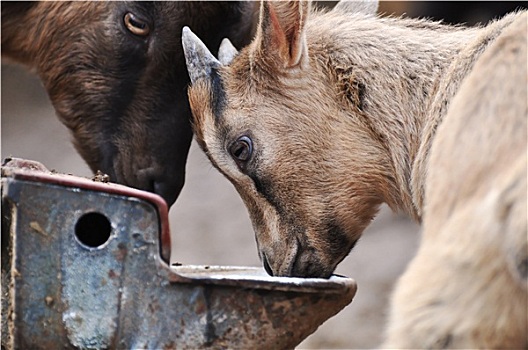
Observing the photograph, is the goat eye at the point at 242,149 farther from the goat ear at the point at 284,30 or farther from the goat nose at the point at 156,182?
the goat nose at the point at 156,182

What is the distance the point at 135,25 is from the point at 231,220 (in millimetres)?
3166

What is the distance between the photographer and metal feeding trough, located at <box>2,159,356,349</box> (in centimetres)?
204

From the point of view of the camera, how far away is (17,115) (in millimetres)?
8523

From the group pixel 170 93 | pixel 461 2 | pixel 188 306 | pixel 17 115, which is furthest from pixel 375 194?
pixel 17 115

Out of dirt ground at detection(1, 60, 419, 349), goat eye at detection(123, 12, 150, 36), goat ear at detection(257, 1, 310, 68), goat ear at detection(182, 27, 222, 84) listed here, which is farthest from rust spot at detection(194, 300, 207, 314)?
dirt ground at detection(1, 60, 419, 349)

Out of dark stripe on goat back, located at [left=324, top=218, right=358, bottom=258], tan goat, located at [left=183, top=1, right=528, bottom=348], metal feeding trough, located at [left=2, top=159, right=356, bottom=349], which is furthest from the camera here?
dark stripe on goat back, located at [left=324, top=218, right=358, bottom=258]

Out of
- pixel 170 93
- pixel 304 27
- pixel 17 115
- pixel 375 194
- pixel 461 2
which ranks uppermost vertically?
pixel 304 27

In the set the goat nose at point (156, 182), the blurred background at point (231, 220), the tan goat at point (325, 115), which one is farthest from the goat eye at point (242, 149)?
the blurred background at point (231, 220)

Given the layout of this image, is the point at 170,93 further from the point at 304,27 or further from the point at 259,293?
the point at 259,293

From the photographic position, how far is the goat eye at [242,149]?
2.97 meters

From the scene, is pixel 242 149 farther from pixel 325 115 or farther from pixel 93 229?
pixel 93 229

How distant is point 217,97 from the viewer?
9.98ft

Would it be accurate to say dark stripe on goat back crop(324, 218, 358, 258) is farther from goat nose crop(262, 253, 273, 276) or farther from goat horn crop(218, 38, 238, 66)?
goat horn crop(218, 38, 238, 66)

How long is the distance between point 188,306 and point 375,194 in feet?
3.48
